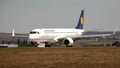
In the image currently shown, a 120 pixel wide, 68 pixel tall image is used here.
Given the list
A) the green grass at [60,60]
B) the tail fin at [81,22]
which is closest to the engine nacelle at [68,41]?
the tail fin at [81,22]

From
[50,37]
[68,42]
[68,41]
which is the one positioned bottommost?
[68,42]

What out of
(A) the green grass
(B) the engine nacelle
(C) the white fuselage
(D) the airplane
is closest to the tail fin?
(D) the airplane

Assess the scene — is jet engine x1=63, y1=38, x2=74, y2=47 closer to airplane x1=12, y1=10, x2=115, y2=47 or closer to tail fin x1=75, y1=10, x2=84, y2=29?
airplane x1=12, y1=10, x2=115, y2=47

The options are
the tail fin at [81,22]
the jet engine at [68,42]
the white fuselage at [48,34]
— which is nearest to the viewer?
the white fuselage at [48,34]

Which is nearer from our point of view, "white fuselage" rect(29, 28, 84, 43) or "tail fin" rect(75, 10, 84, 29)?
Result: "white fuselage" rect(29, 28, 84, 43)

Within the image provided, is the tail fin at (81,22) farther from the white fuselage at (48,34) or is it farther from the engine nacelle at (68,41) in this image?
the engine nacelle at (68,41)

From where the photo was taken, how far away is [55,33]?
81.1m

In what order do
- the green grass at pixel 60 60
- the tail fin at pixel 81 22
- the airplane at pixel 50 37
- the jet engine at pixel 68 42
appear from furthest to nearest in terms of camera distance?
the tail fin at pixel 81 22
the jet engine at pixel 68 42
the airplane at pixel 50 37
the green grass at pixel 60 60

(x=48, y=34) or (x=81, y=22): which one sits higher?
(x=81, y=22)

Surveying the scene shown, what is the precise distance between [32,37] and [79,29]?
2136 centimetres

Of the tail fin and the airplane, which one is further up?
the tail fin

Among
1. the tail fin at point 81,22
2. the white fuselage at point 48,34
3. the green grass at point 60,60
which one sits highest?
the tail fin at point 81,22

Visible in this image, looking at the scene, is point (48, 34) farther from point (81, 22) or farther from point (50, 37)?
point (81, 22)

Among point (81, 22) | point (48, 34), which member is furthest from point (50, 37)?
point (81, 22)
